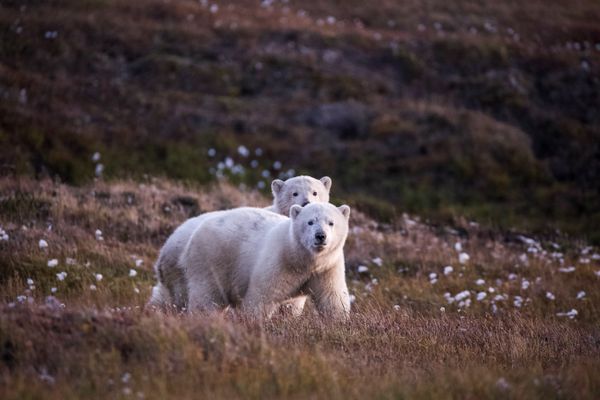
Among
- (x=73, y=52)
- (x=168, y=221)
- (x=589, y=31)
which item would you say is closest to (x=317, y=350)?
(x=168, y=221)

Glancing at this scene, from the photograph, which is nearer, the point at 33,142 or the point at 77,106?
the point at 33,142

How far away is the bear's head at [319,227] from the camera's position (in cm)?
798

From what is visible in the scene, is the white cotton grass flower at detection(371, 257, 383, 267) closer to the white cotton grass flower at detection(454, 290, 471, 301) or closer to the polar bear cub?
the white cotton grass flower at detection(454, 290, 471, 301)

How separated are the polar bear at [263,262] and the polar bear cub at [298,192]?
1.12 metres

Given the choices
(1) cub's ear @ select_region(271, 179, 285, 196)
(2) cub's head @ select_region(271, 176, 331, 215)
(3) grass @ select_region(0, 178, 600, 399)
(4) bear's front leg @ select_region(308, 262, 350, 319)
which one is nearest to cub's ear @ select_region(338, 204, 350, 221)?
(4) bear's front leg @ select_region(308, 262, 350, 319)

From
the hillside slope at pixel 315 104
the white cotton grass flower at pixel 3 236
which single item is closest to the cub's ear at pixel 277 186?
Result: the white cotton grass flower at pixel 3 236

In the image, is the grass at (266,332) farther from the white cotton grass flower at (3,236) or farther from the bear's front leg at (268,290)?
the bear's front leg at (268,290)

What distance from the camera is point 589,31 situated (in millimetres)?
31062

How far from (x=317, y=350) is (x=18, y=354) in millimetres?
2322

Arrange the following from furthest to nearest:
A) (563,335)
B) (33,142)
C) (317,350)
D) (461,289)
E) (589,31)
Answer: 1. (589,31)
2. (33,142)
3. (461,289)
4. (563,335)
5. (317,350)

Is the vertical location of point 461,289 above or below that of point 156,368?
below

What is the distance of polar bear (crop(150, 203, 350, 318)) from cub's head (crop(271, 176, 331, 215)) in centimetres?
111

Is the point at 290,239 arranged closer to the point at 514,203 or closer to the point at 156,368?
the point at 156,368

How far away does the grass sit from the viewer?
230 inches
